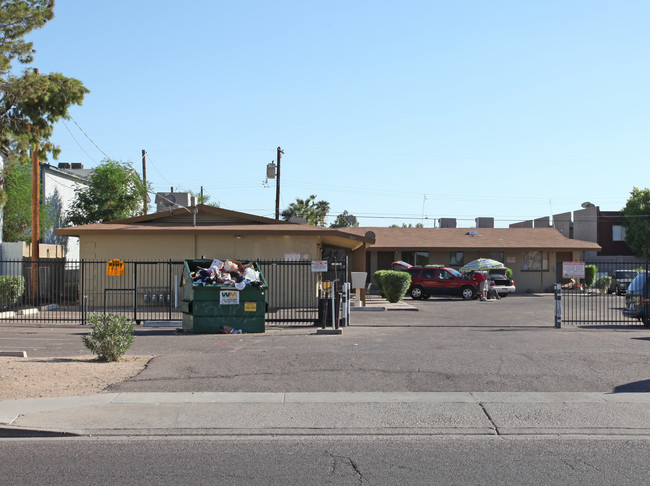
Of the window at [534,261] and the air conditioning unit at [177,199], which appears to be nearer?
the air conditioning unit at [177,199]

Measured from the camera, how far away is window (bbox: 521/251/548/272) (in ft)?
145

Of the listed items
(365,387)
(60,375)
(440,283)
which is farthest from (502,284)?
(60,375)

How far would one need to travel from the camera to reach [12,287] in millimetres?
24422

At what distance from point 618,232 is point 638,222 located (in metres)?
1.88

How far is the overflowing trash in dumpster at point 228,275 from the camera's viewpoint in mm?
17719

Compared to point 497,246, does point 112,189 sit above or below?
above

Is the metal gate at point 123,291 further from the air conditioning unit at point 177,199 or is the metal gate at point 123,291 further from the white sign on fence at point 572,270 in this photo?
the white sign on fence at point 572,270

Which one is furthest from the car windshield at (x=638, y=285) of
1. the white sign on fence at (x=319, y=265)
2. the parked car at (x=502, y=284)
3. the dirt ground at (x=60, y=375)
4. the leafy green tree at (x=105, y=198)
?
the leafy green tree at (x=105, y=198)

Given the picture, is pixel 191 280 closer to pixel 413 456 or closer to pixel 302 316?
pixel 302 316

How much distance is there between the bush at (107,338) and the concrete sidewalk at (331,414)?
2.98 meters

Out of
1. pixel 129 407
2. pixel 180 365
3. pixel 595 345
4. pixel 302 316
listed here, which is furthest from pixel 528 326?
pixel 129 407

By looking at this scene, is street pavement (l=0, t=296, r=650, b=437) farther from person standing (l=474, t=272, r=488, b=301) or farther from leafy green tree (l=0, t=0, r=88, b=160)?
person standing (l=474, t=272, r=488, b=301)

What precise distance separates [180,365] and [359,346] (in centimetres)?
399

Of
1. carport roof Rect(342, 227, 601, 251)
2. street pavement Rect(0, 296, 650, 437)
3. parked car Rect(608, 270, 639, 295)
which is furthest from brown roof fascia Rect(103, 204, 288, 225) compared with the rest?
parked car Rect(608, 270, 639, 295)
